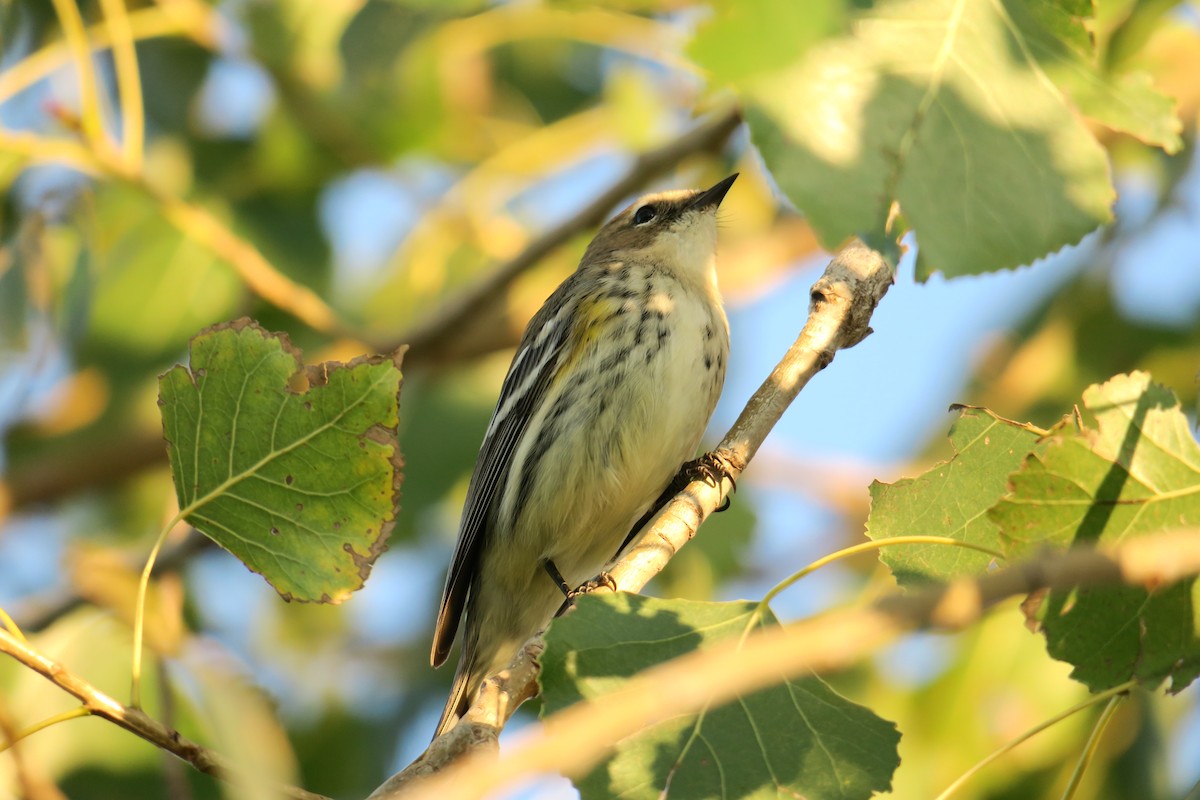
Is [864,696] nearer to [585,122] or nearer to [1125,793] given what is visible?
[1125,793]

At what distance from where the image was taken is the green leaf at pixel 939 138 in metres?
2.05

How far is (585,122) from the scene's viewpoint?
634cm


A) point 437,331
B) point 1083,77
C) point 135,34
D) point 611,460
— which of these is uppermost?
point 135,34

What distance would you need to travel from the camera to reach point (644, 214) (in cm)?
596

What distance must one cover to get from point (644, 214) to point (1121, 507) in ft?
13.0

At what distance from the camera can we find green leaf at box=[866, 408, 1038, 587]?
2.56m

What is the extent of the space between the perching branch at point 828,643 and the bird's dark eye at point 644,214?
178 inches

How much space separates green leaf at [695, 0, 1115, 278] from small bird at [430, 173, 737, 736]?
2341 mm

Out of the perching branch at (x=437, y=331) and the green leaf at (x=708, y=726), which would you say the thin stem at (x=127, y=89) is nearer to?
the perching branch at (x=437, y=331)

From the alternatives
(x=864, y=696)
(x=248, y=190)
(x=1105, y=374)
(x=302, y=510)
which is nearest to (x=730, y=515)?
(x=864, y=696)

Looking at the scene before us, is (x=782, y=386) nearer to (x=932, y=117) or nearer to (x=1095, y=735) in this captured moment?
(x=932, y=117)

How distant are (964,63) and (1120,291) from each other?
4.00 meters

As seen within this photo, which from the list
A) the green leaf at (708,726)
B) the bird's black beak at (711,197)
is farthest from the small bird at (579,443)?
the green leaf at (708,726)

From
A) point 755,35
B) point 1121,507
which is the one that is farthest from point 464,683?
point 755,35
